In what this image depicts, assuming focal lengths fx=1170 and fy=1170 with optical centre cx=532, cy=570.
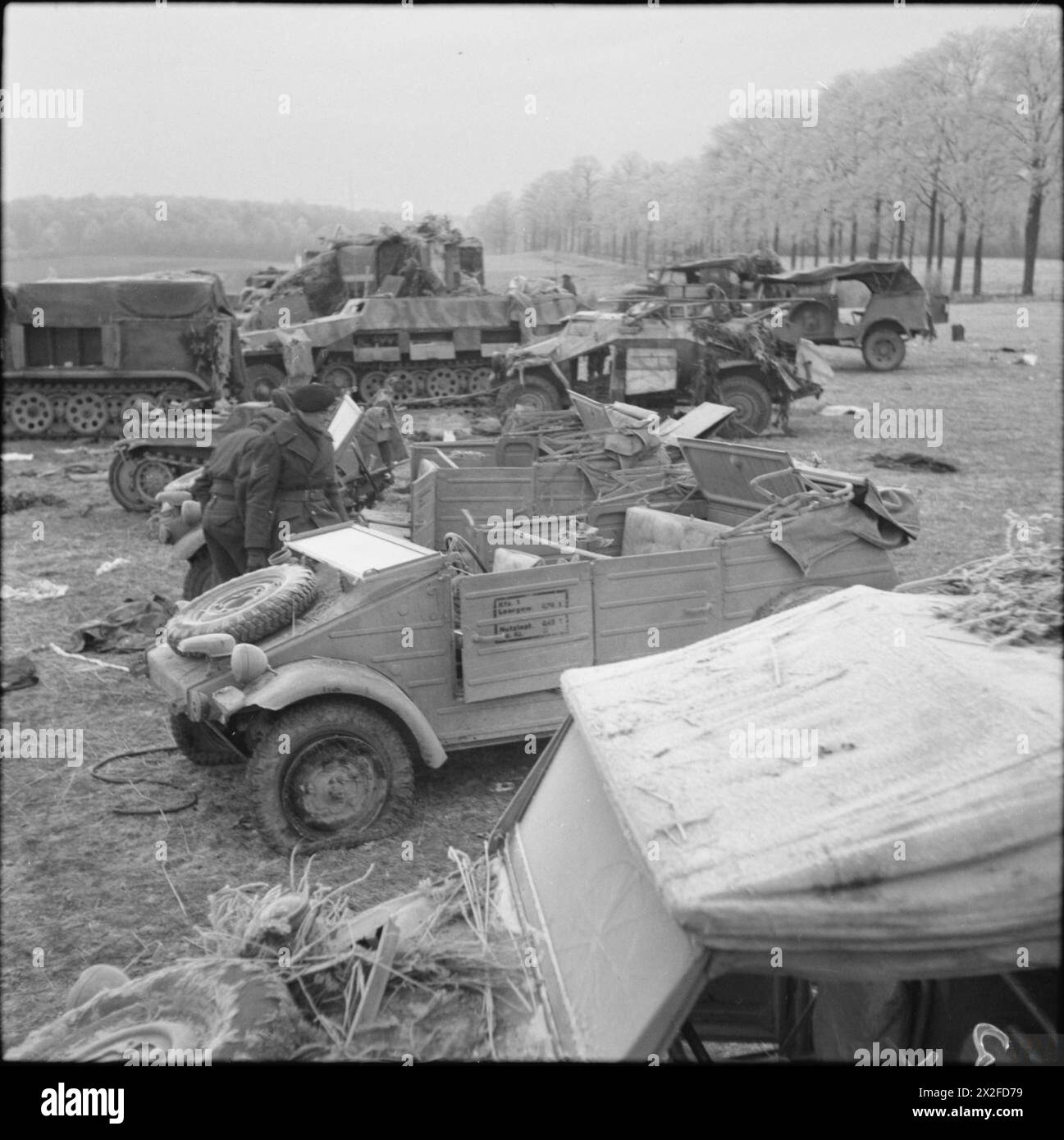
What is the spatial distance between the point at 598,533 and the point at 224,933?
5251mm

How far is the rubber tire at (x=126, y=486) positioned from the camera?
1416 cm

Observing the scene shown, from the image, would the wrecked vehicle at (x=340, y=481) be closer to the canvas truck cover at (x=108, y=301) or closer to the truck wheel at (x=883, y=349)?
the canvas truck cover at (x=108, y=301)

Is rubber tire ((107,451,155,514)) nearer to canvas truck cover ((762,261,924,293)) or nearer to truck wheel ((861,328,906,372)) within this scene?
canvas truck cover ((762,261,924,293))

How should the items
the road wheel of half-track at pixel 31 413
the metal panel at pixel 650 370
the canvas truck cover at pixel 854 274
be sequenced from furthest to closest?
the canvas truck cover at pixel 854 274
the road wheel of half-track at pixel 31 413
the metal panel at pixel 650 370

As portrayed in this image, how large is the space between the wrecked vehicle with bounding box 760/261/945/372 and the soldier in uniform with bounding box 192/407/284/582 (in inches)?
738

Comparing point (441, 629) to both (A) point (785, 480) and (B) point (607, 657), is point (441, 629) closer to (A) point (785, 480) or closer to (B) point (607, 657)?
(B) point (607, 657)

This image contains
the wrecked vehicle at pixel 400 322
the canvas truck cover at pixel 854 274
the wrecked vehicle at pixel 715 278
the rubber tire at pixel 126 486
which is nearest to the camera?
the rubber tire at pixel 126 486

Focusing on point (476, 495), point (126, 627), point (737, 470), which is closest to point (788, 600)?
point (737, 470)

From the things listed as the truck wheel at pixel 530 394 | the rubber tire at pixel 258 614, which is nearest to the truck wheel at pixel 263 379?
the truck wheel at pixel 530 394

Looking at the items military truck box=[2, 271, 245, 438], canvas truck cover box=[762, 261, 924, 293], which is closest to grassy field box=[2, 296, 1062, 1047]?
military truck box=[2, 271, 245, 438]

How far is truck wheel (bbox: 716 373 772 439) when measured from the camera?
18.6m

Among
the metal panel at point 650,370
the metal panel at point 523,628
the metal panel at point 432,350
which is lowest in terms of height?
the metal panel at point 523,628

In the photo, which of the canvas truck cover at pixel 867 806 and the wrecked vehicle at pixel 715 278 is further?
the wrecked vehicle at pixel 715 278
